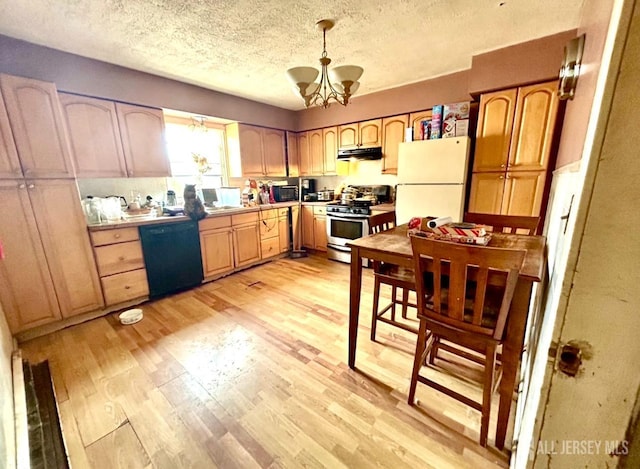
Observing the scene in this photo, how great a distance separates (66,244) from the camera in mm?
2270

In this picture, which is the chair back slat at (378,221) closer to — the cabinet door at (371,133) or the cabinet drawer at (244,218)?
the cabinet door at (371,133)

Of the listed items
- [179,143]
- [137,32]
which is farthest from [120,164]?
[137,32]

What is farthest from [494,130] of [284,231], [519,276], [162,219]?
[162,219]

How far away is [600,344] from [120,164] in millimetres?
3483

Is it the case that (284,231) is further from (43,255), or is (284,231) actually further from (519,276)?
(519,276)

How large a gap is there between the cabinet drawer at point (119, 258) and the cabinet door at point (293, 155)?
8.77 feet

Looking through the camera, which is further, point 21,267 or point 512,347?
point 21,267

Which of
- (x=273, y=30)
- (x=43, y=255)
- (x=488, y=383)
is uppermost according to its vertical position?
(x=273, y=30)

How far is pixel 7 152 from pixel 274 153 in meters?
2.94

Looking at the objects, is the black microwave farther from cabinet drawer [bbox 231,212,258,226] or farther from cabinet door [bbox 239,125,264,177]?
cabinet drawer [bbox 231,212,258,226]

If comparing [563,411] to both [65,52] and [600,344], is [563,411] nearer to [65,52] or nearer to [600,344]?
[600,344]

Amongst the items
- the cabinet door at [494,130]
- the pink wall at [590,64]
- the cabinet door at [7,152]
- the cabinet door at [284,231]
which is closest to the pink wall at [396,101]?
the cabinet door at [494,130]

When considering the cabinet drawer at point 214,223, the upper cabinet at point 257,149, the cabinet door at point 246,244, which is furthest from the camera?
the upper cabinet at point 257,149

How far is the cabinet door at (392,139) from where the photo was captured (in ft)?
11.4
